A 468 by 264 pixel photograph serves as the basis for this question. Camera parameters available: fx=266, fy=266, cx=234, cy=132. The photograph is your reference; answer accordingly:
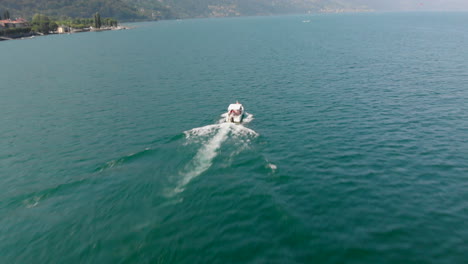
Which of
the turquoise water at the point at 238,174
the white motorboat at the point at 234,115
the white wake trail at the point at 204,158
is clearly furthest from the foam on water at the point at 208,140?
the white motorboat at the point at 234,115

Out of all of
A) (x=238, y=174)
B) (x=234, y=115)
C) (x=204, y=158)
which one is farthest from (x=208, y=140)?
(x=238, y=174)

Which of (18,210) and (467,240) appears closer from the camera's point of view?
(467,240)

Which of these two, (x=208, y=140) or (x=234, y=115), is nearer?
(x=208, y=140)

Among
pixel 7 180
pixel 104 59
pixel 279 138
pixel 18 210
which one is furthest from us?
pixel 104 59

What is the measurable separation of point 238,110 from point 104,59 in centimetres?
12133

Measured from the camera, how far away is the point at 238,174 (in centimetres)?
4188

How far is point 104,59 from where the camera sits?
14900 centimetres

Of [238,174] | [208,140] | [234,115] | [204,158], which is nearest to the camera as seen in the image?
[238,174]

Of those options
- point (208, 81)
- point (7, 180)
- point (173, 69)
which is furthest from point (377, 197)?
point (173, 69)

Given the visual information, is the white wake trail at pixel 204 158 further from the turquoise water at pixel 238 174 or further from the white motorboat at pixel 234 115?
the white motorboat at pixel 234 115

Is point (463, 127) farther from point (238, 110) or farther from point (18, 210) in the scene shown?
point (18, 210)

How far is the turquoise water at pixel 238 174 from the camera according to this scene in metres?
29.7

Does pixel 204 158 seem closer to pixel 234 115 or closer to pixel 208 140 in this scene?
pixel 208 140

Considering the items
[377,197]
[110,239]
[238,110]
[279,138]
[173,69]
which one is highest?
[173,69]
